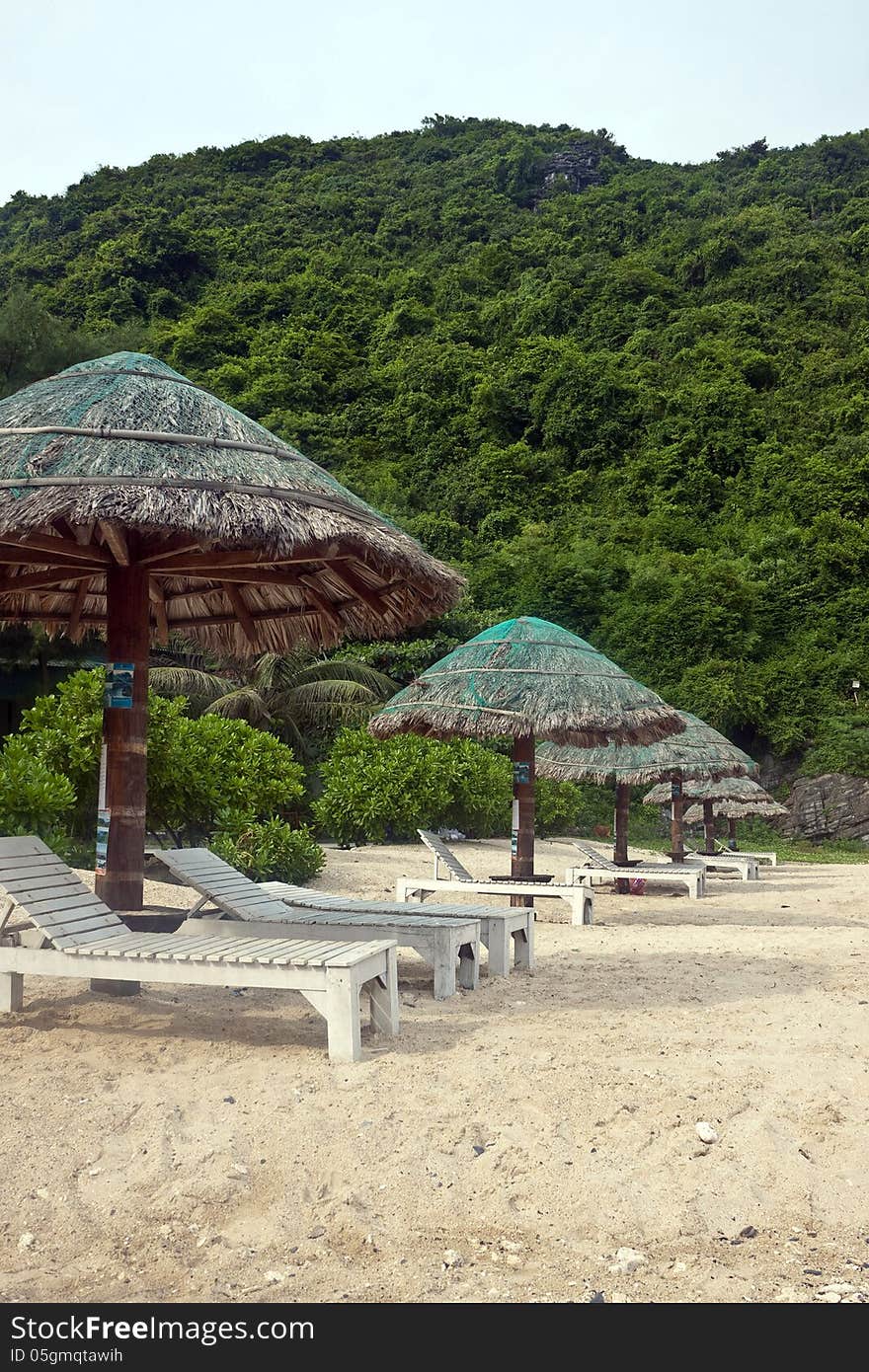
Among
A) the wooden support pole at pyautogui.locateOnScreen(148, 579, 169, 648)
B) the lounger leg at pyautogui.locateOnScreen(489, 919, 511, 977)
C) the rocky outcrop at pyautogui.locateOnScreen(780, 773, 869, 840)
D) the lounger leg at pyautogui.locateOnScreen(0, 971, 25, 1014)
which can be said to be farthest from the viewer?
the rocky outcrop at pyautogui.locateOnScreen(780, 773, 869, 840)

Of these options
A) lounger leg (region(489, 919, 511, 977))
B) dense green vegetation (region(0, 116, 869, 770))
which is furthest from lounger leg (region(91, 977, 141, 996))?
dense green vegetation (region(0, 116, 869, 770))

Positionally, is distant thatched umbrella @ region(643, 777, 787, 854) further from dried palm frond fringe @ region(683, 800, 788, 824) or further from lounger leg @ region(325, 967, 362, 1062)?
lounger leg @ region(325, 967, 362, 1062)

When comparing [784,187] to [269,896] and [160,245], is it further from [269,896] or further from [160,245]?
[269,896]

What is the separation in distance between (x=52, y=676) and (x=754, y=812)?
1190cm

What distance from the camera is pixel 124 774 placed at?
5.36 metres

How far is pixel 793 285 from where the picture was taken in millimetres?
41500

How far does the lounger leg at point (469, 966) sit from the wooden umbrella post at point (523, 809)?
11.0 ft

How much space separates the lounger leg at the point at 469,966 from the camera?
5828 mm

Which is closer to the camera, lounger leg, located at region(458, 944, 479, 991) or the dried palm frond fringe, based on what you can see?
lounger leg, located at region(458, 944, 479, 991)

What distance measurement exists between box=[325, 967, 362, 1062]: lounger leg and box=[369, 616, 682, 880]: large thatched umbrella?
495 centimetres

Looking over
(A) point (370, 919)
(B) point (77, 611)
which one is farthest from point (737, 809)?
(A) point (370, 919)

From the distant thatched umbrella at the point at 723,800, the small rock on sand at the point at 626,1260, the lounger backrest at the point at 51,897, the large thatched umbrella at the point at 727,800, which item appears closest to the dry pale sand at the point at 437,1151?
the small rock on sand at the point at 626,1260

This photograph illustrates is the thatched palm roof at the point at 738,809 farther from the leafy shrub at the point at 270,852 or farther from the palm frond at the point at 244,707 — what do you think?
the leafy shrub at the point at 270,852

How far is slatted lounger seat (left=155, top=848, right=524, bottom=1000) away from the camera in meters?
5.46
